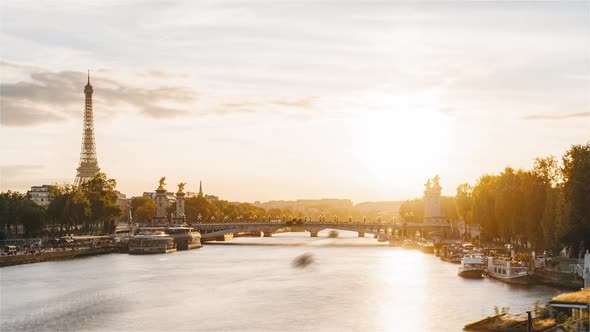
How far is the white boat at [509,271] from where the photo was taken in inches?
2186

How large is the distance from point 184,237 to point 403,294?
63.2 meters

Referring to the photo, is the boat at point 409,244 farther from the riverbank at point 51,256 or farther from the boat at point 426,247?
the riverbank at point 51,256

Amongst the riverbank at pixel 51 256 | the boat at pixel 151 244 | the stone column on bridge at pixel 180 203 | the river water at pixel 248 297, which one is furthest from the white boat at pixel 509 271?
the stone column on bridge at pixel 180 203

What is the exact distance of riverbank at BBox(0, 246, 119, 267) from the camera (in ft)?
236

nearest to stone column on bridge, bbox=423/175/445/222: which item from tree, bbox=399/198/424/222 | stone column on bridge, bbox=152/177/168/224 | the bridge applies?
the bridge

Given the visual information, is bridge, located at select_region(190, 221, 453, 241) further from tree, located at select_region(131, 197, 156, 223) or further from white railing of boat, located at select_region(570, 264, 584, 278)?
white railing of boat, located at select_region(570, 264, 584, 278)

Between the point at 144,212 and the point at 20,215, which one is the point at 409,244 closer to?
the point at 20,215

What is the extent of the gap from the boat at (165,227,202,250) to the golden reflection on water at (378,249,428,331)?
36832 millimetres

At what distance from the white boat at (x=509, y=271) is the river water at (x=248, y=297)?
3.73 ft

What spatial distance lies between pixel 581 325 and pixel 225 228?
106356 mm

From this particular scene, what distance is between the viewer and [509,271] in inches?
2244

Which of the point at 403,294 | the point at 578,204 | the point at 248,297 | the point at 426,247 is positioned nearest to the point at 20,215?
the point at 426,247

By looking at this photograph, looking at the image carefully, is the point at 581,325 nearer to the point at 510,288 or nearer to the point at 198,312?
the point at 198,312

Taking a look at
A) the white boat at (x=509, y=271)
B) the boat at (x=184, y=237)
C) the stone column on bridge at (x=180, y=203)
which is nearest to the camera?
the white boat at (x=509, y=271)
